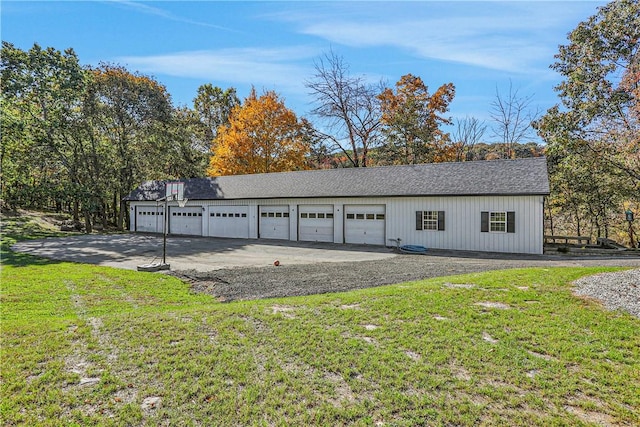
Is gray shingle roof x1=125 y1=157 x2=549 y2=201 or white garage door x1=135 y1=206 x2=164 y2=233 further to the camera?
white garage door x1=135 y1=206 x2=164 y2=233

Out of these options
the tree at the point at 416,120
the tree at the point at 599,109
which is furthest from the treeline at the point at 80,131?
the tree at the point at 599,109

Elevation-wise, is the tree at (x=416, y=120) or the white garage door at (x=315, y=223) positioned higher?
the tree at (x=416, y=120)

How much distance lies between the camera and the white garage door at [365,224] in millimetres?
18250

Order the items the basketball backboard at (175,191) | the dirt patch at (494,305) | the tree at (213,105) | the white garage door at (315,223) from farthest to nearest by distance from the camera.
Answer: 1. the tree at (213,105)
2. the white garage door at (315,223)
3. the basketball backboard at (175,191)
4. the dirt patch at (494,305)

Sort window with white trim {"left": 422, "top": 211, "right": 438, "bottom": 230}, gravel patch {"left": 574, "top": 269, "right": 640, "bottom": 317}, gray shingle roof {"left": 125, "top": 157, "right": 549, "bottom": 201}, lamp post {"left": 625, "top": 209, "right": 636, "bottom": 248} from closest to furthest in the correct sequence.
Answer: gravel patch {"left": 574, "top": 269, "right": 640, "bottom": 317}, gray shingle roof {"left": 125, "top": 157, "right": 549, "bottom": 201}, window with white trim {"left": 422, "top": 211, "right": 438, "bottom": 230}, lamp post {"left": 625, "top": 209, "right": 636, "bottom": 248}

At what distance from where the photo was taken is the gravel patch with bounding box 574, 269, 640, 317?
5637 millimetres

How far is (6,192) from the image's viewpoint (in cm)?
2502

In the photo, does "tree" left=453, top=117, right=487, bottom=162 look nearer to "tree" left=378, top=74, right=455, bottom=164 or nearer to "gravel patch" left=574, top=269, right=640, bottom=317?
"tree" left=378, top=74, right=455, bottom=164

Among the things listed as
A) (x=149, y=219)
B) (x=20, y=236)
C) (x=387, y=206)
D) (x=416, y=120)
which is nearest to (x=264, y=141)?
(x=149, y=219)

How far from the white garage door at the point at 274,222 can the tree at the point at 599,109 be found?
53.6 ft

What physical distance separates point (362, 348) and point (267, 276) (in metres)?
5.75

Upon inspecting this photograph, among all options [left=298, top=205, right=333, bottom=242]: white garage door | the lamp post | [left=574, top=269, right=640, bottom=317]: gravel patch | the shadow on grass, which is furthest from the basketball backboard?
the lamp post

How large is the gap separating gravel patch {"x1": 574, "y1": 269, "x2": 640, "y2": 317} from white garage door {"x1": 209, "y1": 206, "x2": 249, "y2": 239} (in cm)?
1839

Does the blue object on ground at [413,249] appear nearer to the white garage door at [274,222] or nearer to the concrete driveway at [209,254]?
the concrete driveway at [209,254]
